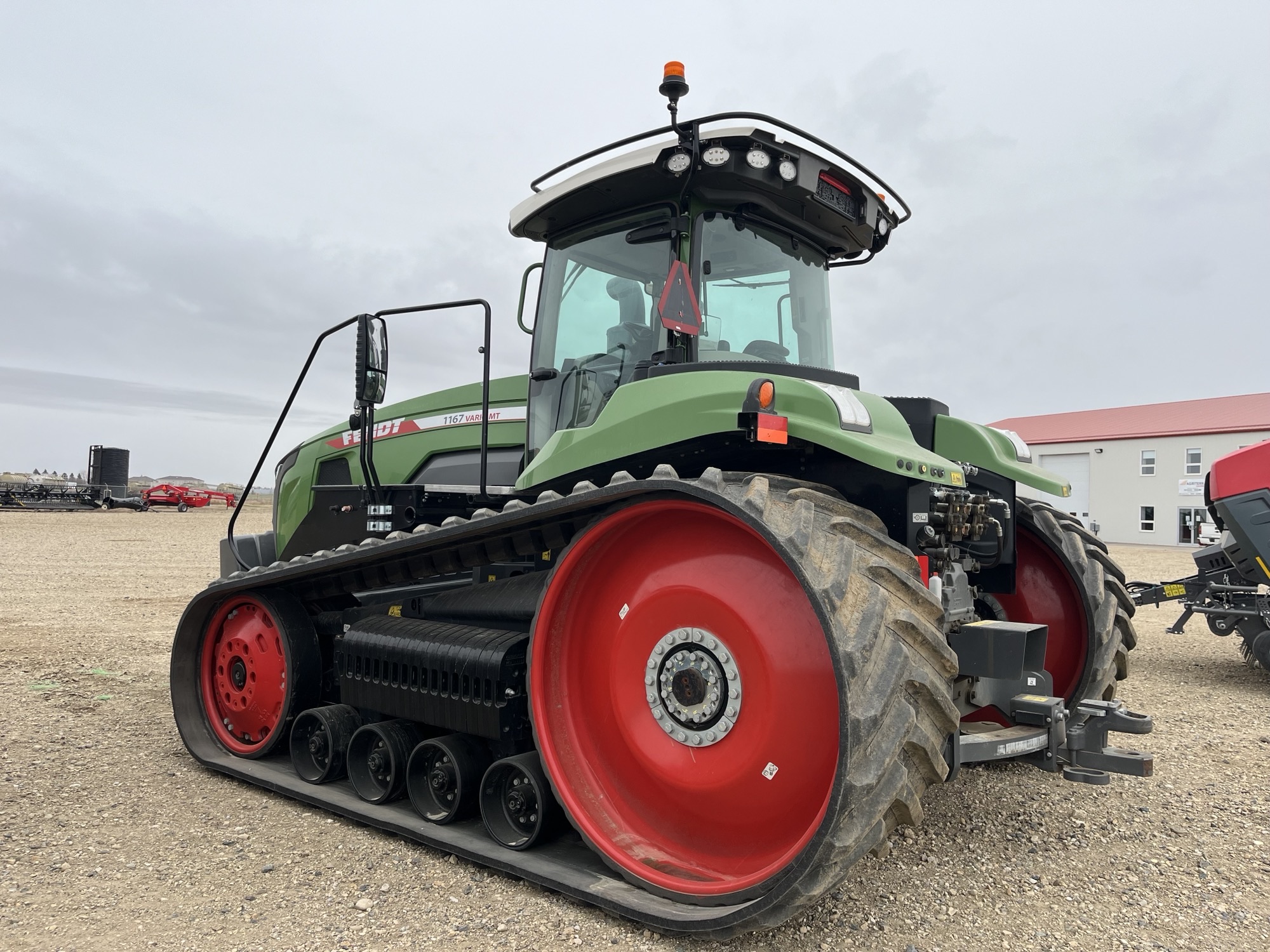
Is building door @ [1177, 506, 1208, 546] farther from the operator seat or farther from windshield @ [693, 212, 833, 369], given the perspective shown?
the operator seat

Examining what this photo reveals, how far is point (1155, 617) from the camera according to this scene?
12.1 metres

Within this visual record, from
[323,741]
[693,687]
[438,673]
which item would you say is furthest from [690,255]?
[323,741]

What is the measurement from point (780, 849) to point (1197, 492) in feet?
113

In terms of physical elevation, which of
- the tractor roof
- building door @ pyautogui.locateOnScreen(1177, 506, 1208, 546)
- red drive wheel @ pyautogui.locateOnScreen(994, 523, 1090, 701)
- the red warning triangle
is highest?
the tractor roof

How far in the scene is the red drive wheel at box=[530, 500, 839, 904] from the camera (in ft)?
9.77

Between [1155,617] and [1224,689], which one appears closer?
[1224,689]

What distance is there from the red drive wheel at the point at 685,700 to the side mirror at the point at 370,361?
1551 mm

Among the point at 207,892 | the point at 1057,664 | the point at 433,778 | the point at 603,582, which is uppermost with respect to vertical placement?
the point at 603,582

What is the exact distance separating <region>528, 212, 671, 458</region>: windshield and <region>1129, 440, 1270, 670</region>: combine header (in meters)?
5.40

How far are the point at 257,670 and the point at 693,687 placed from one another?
290 cm

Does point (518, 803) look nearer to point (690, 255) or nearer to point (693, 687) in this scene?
point (693, 687)

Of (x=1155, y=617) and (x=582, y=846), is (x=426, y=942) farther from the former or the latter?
(x=1155, y=617)

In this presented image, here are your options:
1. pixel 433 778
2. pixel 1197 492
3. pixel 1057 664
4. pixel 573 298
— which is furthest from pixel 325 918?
pixel 1197 492

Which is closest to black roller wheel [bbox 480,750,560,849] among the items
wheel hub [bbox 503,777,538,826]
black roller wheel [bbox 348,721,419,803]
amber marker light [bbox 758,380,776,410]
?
wheel hub [bbox 503,777,538,826]
